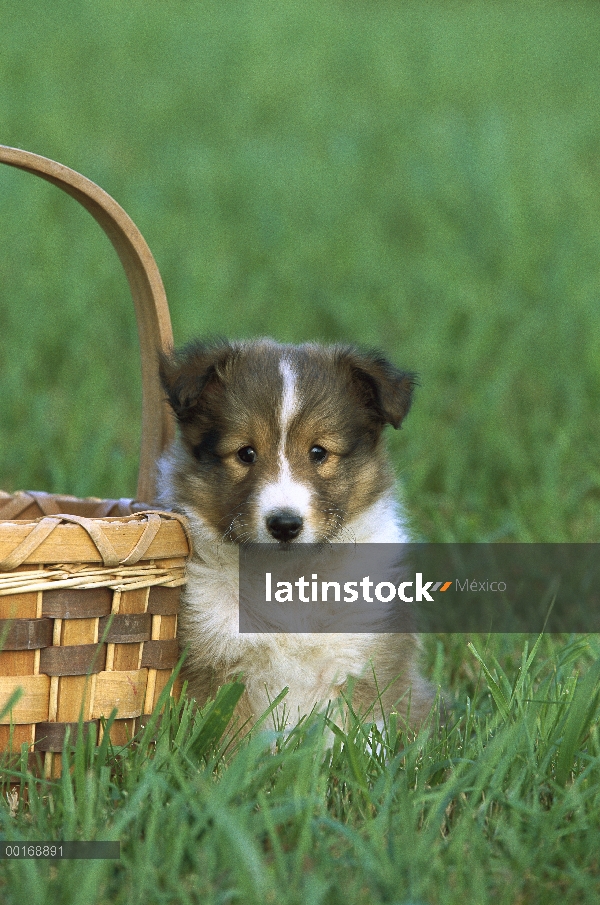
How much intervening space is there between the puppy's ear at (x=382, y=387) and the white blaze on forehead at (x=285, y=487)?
0.27 metres

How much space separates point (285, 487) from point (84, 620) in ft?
2.34

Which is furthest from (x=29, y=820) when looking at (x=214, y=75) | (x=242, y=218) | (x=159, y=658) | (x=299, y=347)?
(x=214, y=75)

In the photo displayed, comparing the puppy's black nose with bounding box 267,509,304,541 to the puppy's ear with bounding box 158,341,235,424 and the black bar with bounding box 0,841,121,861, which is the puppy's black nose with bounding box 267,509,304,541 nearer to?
the puppy's ear with bounding box 158,341,235,424

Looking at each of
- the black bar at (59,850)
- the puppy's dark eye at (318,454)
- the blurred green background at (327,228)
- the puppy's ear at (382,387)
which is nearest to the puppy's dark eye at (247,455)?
the puppy's dark eye at (318,454)

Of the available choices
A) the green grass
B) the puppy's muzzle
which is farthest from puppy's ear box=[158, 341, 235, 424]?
the green grass

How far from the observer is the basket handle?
3.85m

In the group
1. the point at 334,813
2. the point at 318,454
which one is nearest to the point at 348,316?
the point at 318,454

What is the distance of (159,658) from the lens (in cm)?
334

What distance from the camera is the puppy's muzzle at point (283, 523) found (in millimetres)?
3283

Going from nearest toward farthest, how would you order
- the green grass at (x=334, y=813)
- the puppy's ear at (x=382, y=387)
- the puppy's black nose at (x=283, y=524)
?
the green grass at (x=334, y=813) → the puppy's black nose at (x=283, y=524) → the puppy's ear at (x=382, y=387)

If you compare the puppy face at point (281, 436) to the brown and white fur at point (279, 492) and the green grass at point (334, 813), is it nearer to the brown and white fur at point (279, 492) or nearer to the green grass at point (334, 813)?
the brown and white fur at point (279, 492)

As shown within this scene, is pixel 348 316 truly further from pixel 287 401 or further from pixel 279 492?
pixel 279 492

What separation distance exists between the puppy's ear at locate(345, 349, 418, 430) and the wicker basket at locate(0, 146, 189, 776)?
0.77 m

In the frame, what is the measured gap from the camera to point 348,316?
7.70 m
